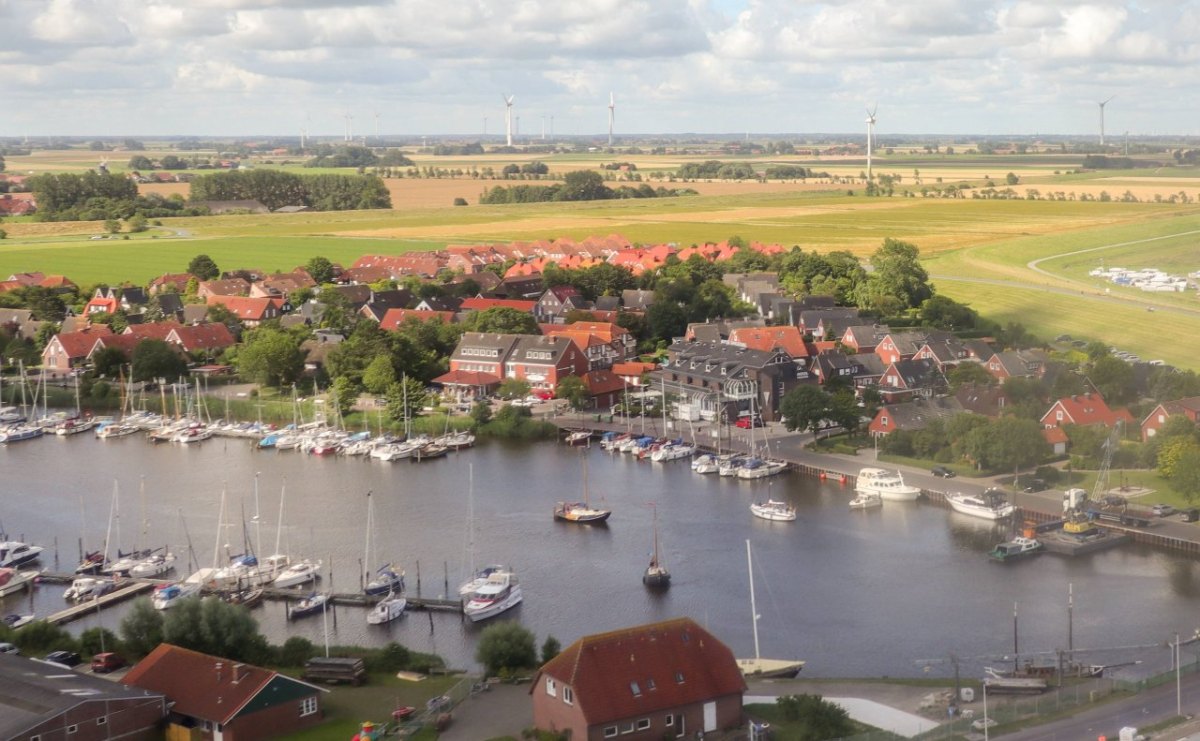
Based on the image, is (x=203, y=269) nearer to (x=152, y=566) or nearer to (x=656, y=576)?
(x=152, y=566)

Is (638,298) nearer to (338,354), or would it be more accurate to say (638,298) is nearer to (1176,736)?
(338,354)

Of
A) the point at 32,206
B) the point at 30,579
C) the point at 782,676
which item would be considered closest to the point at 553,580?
the point at 782,676

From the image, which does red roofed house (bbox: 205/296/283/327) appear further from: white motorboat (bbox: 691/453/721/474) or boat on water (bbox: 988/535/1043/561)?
boat on water (bbox: 988/535/1043/561)

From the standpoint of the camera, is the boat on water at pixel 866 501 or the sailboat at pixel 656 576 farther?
the boat on water at pixel 866 501

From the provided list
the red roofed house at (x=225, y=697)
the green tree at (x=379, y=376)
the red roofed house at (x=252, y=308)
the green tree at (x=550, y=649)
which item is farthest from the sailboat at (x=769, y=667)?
the red roofed house at (x=252, y=308)

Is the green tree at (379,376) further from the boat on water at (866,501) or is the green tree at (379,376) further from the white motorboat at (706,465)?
the boat on water at (866,501)

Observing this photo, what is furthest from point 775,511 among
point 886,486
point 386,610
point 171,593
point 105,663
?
point 105,663
